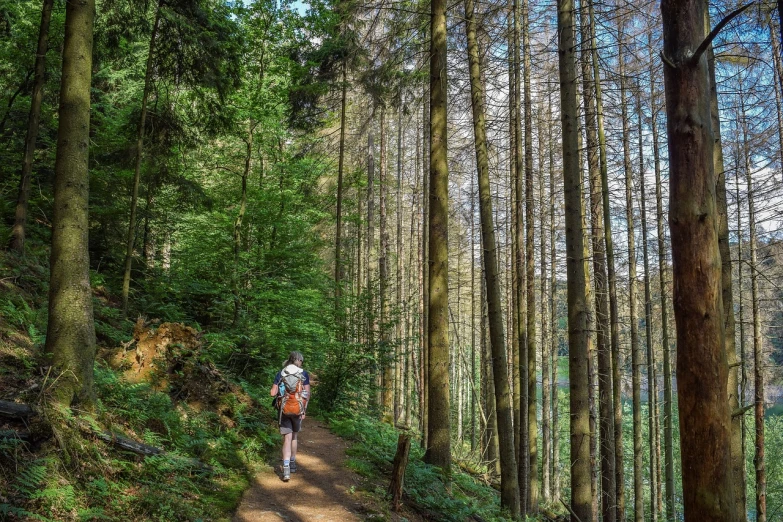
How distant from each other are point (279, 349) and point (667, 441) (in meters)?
12.3

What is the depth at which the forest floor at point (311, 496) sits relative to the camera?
5467 mm

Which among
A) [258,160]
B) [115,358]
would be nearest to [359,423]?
[115,358]

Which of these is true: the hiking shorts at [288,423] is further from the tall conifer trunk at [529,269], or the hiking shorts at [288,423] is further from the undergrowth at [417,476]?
the tall conifer trunk at [529,269]

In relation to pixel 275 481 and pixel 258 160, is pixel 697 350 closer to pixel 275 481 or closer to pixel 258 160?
pixel 275 481

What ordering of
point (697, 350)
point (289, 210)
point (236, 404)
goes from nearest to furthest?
point (697, 350) → point (236, 404) → point (289, 210)

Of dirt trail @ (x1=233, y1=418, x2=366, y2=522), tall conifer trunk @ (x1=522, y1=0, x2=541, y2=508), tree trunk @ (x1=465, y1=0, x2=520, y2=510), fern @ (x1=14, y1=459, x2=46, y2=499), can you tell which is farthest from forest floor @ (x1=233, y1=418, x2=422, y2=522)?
tall conifer trunk @ (x1=522, y1=0, x2=541, y2=508)

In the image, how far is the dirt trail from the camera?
17.9ft

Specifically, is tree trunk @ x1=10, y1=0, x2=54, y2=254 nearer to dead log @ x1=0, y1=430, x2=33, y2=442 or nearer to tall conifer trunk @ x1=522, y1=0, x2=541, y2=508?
dead log @ x1=0, y1=430, x2=33, y2=442

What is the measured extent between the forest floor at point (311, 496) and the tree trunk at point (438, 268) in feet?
4.77

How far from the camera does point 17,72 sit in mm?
11836

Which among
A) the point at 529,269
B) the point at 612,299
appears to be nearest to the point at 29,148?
the point at 529,269

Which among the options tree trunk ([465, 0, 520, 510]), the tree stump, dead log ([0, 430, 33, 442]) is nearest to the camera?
dead log ([0, 430, 33, 442])

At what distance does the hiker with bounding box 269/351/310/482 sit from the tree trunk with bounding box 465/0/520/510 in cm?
347

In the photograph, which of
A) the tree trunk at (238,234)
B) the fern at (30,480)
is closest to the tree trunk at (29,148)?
the tree trunk at (238,234)
